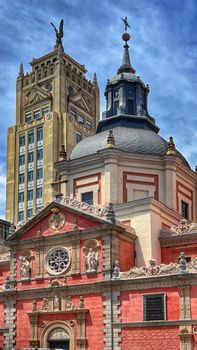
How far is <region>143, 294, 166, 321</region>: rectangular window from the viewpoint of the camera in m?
36.9

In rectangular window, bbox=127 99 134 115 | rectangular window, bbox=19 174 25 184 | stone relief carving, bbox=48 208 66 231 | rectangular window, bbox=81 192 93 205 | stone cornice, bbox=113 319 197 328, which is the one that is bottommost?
stone cornice, bbox=113 319 197 328

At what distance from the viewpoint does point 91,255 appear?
40.5 m

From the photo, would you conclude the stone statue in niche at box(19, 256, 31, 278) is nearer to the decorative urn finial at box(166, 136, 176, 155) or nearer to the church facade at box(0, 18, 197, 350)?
the church facade at box(0, 18, 197, 350)

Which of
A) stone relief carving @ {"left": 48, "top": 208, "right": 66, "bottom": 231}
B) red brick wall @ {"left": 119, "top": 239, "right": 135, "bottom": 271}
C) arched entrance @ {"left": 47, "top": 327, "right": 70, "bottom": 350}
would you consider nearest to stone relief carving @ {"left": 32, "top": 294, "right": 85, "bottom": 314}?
arched entrance @ {"left": 47, "top": 327, "right": 70, "bottom": 350}

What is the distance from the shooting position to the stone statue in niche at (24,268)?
143ft

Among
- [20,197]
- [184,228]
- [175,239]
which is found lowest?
[175,239]

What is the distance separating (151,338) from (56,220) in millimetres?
11264

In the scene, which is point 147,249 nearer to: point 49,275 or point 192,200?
point 49,275

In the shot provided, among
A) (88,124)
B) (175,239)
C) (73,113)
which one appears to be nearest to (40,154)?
(73,113)

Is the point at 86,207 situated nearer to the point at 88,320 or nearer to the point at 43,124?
the point at 88,320

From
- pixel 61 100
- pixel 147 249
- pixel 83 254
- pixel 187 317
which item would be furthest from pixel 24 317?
pixel 61 100

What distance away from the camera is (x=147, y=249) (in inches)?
1649

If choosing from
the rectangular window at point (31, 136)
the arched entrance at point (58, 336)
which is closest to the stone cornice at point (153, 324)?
the arched entrance at point (58, 336)

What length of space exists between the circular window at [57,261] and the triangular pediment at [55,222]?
1.34 metres
